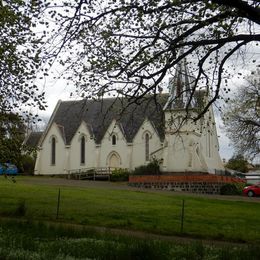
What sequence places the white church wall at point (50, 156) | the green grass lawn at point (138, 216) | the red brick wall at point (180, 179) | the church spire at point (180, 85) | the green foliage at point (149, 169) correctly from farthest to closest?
1. the white church wall at point (50, 156)
2. the green foliage at point (149, 169)
3. the red brick wall at point (180, 179)
4. the green grass lawn at point (138, 216)
5. the church spire at point (180, 85)

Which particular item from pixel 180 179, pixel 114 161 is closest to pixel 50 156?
pixel 114 161

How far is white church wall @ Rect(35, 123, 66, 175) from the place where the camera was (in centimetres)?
6594

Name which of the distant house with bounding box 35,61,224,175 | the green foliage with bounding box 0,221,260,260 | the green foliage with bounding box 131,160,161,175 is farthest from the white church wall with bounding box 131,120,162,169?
the green foliage with bounding box 0,221,260,260

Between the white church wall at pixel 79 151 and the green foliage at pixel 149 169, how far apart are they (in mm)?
7824

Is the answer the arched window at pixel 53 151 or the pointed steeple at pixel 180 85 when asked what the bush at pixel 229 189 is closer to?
the arched window at pixel 53 151

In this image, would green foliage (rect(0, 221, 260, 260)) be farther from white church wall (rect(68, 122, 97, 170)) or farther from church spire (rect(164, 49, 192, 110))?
white church wall (rect(68, 122, 97, 170))

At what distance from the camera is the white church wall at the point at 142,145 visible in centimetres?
6172

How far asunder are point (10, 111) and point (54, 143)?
50.6 m

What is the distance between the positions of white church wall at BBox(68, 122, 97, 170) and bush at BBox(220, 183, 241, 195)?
812 inches

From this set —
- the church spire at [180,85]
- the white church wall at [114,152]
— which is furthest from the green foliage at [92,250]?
the white church wall at [114,152]

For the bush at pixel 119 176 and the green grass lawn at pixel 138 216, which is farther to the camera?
the bush at pixel 119 176

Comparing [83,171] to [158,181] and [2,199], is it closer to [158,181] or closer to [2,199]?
[158,181]

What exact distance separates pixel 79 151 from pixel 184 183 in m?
20.7

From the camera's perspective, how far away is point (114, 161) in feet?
209
